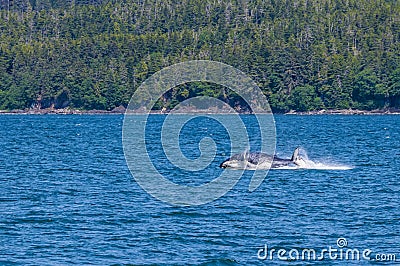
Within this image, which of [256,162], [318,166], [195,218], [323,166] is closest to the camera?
[195,218]

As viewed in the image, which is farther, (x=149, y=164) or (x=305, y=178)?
(x=149, y=164)

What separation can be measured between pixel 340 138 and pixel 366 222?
59057 millimetres

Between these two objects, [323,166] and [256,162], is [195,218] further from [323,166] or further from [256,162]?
[323,166]

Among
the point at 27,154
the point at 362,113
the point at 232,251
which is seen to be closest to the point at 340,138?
the point at 27,154

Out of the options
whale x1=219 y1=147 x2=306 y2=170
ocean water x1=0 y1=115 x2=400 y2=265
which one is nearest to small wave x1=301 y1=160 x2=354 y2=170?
ocean water x1=0 y1=115 x2=400 y2=265

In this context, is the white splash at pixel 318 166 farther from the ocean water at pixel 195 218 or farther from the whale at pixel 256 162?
the whale at pixel 256 162

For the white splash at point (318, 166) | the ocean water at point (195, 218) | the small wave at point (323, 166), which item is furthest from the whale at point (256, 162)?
the ocean water at point (195, 218)

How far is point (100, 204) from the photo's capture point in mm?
37094

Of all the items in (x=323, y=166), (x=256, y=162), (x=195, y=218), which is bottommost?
(x=195, y=218)

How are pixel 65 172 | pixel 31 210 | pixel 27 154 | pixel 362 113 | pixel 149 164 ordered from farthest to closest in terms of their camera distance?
pixel 362 113
pixel 27 154
pixel 149 164
pixel 65 172
pixel 31 210

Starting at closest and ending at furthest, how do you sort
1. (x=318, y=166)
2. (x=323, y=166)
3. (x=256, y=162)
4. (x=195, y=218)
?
(x=195, y=218)
(x=256, y=162)
(x=318, y=166)
(x=323, y=166)

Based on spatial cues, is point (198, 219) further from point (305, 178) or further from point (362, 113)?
point (362, 113)

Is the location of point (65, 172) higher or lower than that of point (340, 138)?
lower

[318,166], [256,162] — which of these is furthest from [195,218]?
[318,166]
